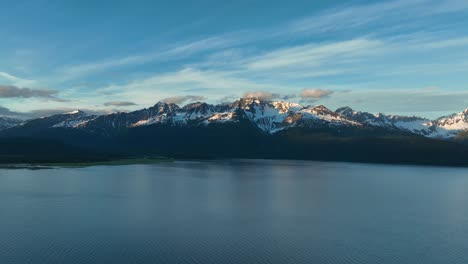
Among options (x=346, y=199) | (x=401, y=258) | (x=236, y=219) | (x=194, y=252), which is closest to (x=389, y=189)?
(x=346, y=199)

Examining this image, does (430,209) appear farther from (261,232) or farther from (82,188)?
(82,188)

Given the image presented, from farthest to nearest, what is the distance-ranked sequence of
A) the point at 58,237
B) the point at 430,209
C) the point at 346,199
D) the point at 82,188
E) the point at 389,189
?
the point at 389,189 < the point at 82,188 < the point at 346,199 < the point at 430,209 < the point at 58,237

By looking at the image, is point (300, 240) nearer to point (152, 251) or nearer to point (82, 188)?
point (152, 251)

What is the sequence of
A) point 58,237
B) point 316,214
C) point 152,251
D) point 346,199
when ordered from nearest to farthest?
point 152,251 → point 58,237 → point 316,214 → point 346,199

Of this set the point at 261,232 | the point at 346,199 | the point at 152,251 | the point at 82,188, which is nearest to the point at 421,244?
the point at 261,232

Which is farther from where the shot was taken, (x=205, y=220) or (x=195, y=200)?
(x=195, y=200)

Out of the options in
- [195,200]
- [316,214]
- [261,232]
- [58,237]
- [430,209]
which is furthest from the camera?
[195,200]
